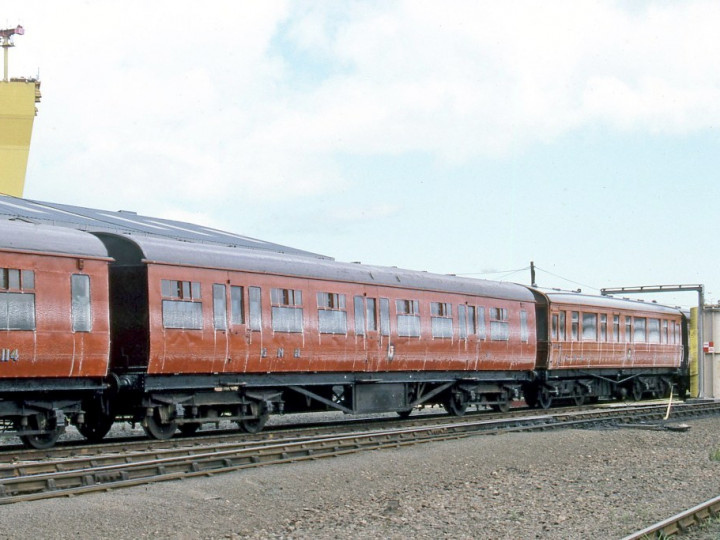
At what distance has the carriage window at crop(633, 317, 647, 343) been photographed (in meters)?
33.2

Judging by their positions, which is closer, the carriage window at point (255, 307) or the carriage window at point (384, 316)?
the carriage window at point (255, 307)

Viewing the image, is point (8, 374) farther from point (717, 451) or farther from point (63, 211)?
point (63, 211)

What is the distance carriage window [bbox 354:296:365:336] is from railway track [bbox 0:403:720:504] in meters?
2.23

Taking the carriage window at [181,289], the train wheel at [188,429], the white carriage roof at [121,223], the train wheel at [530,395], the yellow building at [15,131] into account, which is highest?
the yellow building at [15,131]

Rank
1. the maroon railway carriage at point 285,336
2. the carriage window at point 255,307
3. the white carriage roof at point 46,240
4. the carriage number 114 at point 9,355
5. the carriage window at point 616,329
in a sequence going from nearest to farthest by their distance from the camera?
the carriage number 114 at point 9,355
the white carriage roof at point 46,240
the maroon railway carriage at point 285,336
the carriage window at point 255,307
the carriage window at point 616,329

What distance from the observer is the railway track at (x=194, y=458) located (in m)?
12.2

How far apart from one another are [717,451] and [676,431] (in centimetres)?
407

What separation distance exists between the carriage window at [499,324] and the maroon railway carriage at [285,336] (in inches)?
2.0

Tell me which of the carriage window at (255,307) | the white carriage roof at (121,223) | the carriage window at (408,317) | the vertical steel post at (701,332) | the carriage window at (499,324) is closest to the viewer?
the carriage window at (255,307)

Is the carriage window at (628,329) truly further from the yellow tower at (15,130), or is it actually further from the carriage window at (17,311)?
the yellow tower at (15,130)

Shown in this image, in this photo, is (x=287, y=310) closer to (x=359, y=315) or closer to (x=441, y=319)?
(x=359, y=315)

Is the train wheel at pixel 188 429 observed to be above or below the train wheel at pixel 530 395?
above

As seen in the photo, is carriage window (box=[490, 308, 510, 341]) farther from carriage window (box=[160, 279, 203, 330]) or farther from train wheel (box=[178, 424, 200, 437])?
carriage window (box=[160, 279, 203, 330])

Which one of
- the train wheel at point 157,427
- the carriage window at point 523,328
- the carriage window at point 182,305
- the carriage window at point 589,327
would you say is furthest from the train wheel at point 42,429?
the carriage window at point 589,327
